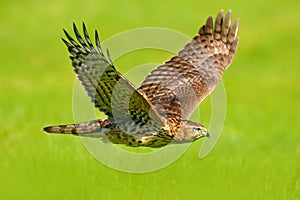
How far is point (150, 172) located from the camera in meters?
8.88

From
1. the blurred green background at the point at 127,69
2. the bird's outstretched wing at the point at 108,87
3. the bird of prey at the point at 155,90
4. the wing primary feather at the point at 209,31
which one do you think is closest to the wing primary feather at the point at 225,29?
the bird of prey at the point at 155,90

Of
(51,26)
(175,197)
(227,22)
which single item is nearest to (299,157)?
(227,22)

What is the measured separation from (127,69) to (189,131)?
13.2 meters

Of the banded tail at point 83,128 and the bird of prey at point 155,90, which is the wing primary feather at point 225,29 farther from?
the banded tail at point 83,128

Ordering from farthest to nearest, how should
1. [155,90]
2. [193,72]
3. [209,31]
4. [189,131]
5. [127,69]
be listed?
[127,69]
[209,31]
[193,72]
[155,90]
[189,131]

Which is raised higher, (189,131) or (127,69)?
(127,69)

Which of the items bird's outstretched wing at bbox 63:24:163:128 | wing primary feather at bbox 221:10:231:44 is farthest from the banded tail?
wing primary feather at bbox 221:10:231:44

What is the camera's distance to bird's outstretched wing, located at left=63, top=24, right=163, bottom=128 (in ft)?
24.7

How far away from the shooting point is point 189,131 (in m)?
8.99

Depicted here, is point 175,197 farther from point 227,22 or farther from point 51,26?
point 51,26

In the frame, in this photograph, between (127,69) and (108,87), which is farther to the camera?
(127,69)

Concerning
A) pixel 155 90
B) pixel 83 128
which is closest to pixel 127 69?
pixel 155 90

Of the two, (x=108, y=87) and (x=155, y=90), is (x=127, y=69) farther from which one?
(x=108, y=87)

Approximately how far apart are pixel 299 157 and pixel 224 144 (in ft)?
3.90
